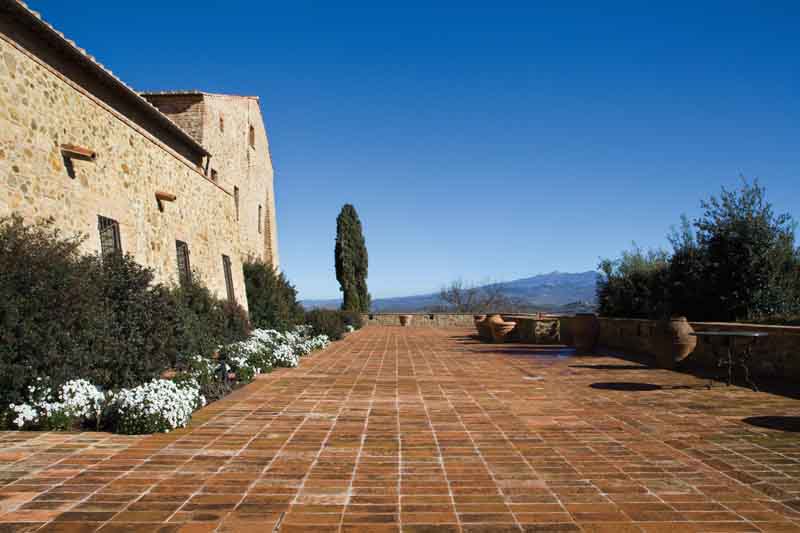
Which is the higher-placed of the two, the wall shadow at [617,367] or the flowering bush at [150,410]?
the flowering bush at [150,410]

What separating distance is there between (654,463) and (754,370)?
5.89 metres

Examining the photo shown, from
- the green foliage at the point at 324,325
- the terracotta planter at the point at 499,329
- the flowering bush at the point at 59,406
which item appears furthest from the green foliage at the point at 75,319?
the terracotta planter at the point at 499,329

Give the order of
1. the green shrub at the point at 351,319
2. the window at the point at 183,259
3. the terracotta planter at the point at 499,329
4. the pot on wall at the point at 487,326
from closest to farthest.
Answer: the window at the point at 183,259 → the terracotta planter at the point at 499,329 → the pot on wall at the point at 487,326 → the green shrub at the point at 351,319

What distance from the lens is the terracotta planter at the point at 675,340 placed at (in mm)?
9227

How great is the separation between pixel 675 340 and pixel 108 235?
31.7 ft

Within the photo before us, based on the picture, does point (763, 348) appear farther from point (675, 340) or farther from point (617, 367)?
point (617, 367)

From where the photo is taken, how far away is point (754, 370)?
353 inches

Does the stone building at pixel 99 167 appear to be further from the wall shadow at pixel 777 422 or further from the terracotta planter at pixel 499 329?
the wall shadow at pixel 777 422

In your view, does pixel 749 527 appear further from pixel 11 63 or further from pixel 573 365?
pixel 11 63

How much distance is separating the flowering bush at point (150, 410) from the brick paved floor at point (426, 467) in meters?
0.17

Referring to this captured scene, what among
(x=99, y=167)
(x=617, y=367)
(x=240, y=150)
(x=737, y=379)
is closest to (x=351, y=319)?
(x=240, y=150)

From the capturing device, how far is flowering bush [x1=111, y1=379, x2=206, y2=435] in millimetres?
5312

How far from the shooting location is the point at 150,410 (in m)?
5.29

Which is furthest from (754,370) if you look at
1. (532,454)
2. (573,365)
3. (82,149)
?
(82,149)
